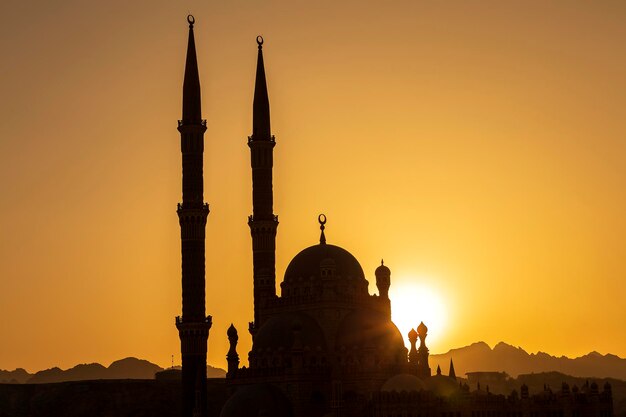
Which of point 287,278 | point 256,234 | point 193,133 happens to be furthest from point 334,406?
point 193,133

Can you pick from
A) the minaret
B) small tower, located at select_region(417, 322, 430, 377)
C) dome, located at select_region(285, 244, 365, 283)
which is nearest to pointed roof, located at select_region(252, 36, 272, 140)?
the minaret

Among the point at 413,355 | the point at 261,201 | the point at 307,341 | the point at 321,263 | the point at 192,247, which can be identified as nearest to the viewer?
the point at 307,341

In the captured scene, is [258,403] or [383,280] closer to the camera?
[258,403]

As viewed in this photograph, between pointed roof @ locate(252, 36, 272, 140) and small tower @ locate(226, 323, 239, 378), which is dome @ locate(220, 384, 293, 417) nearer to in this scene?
small tower @ locate(226, 323, 239, 378)

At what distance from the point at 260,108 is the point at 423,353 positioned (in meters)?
28.8

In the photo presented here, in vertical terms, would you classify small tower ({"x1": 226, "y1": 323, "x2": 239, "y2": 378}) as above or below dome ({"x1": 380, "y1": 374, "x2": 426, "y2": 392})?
above

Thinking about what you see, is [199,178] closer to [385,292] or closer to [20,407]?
[385,292]

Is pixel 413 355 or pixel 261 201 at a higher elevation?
pixel 261 201

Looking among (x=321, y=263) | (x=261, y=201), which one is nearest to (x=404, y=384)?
(x=321, y=263)

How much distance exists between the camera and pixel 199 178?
3770 inches

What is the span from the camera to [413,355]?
87.6 meters

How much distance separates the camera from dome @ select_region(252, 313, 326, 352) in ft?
280

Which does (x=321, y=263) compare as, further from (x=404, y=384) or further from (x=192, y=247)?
(x=404, y=384)

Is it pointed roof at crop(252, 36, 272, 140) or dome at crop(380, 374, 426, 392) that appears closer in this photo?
dome at crop(380, 374, 426, 392)
